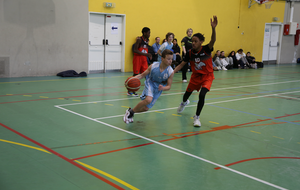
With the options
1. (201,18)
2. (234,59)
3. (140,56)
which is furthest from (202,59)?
(234,59)

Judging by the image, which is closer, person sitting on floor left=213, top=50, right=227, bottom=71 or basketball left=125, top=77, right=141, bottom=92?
basketball left=125, top=77, right=141, bottom=92

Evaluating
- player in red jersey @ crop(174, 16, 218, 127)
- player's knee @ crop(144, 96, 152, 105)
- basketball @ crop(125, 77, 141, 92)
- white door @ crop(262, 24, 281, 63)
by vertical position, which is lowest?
player's knee @ crop(144, 96, 152, 105)

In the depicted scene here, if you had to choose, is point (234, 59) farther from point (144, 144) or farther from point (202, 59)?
point (144, 144)

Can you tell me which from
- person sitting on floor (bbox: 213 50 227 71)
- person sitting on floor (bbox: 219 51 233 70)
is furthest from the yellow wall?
person sitting on floor (bbox: 213 50 227 71)

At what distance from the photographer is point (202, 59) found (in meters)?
6.34

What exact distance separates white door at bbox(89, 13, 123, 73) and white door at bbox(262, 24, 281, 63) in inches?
470

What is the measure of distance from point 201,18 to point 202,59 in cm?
1245

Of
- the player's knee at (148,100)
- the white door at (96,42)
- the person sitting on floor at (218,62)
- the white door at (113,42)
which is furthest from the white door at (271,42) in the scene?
the player's knee at (148,100)

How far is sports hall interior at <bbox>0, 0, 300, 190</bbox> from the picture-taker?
3.80m

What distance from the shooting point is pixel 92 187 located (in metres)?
3.43

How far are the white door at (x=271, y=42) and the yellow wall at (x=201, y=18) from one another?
Answer: 0.59 metres

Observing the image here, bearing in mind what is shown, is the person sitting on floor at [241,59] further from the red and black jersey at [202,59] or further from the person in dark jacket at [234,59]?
the red and black jersey at [202,59]

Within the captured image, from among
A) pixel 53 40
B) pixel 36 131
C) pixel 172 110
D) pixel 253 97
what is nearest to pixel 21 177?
pixel 36 131

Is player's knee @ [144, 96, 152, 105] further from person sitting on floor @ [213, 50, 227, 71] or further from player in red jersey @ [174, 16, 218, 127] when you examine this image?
person sitting on floor @ [213, 50, 227, 71]
